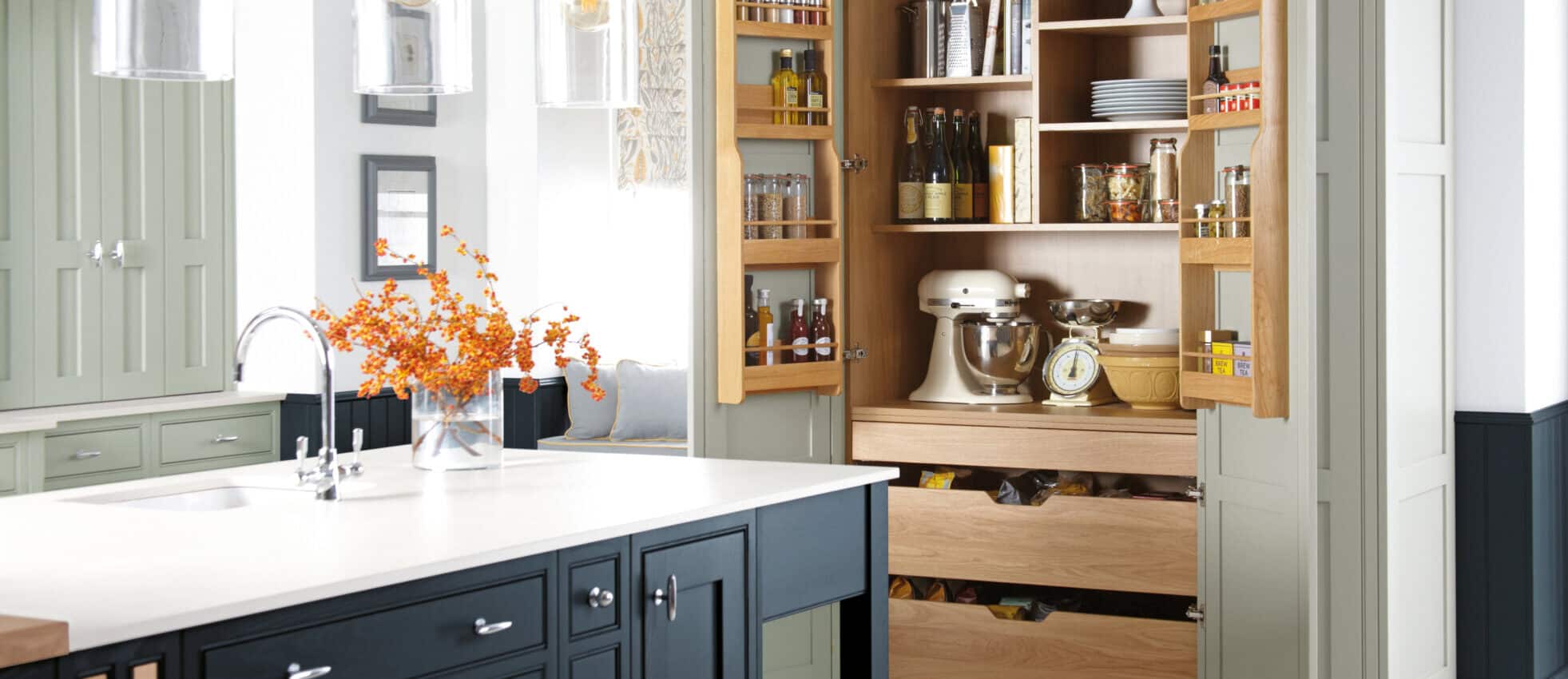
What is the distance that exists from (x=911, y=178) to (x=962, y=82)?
1.05 feet

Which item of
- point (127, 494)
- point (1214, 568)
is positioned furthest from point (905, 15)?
point (127, 494)

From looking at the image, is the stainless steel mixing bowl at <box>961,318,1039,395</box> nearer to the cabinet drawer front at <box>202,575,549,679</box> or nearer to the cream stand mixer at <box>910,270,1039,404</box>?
the cream stand mixer at <box>910,270,1039,404</box>

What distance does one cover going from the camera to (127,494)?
2.74 m

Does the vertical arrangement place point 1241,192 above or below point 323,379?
above

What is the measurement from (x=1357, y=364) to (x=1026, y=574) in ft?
3.40

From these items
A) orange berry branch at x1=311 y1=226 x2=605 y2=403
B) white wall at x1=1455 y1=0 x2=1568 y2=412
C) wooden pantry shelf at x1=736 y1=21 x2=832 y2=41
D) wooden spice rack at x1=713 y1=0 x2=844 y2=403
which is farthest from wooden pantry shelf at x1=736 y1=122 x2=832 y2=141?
white wall at x1=1455 y1=0 x2=1568 y2=412

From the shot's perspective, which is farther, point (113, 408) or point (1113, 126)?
point (113, 408)

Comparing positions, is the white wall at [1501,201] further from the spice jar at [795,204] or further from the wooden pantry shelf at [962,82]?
the spice jar at [795,204]

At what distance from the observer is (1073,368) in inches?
173

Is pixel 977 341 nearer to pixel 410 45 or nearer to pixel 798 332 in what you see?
pixel 798 332

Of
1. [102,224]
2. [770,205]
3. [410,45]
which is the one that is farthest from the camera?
[102,224]

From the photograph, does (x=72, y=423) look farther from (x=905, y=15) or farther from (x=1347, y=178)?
(x=1347, y=178)

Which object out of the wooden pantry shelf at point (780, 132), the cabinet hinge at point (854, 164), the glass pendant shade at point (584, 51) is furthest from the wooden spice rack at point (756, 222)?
the glass pendant shade at point (584, 51)

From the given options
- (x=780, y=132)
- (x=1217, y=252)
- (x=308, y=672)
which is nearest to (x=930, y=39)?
(x=780, y=132)
